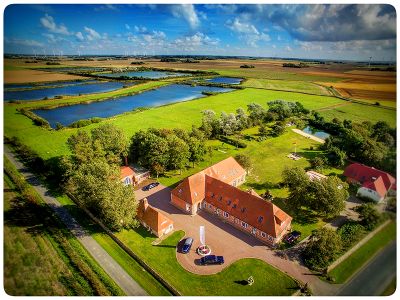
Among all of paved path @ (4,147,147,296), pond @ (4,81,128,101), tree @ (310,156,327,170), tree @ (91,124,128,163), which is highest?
pond @ (4,81,128,101)

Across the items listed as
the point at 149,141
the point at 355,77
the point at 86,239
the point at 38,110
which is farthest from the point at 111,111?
the point at 355,77

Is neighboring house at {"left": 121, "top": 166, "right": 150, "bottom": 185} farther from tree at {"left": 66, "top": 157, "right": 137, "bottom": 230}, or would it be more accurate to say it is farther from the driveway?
tree at {"left": 66, "top": 157, "right": 137, "bottom": 230}

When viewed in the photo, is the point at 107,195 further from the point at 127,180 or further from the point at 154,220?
the point at 127,180

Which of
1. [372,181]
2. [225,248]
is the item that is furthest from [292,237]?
[372,181]

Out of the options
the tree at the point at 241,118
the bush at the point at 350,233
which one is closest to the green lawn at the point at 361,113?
the bush at the point at 350,233

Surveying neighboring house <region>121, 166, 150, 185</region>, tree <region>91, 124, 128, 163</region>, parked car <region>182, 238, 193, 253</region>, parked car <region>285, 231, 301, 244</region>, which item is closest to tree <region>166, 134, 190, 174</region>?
neighboring house <region>121, 166, 150, 185</region>

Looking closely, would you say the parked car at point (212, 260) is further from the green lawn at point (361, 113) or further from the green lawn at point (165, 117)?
the green lawn at point (165, 117)
